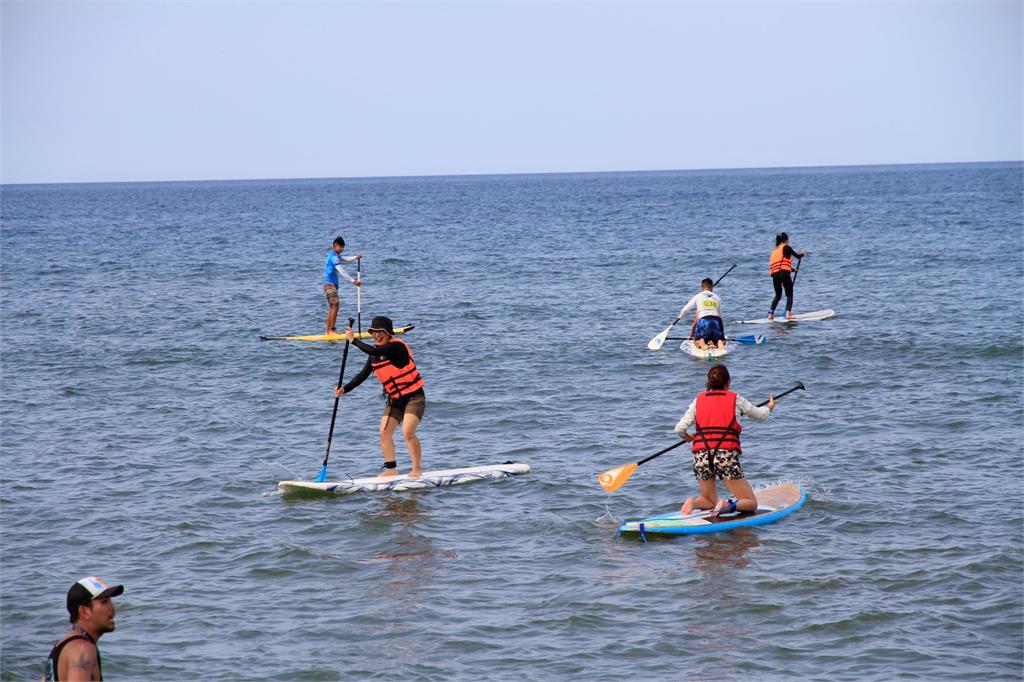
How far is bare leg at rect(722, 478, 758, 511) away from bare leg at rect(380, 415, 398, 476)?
4237 millimetres

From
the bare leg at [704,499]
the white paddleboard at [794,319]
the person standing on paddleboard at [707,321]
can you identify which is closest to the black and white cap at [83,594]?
the bare leg at [704,499]

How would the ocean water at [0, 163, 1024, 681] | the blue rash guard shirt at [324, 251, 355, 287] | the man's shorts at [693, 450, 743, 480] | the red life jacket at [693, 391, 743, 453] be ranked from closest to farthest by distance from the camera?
1. the ocean water at [0, 163, 1024, 681]
2. the red life jacket at [693, 391, 743, 453]
3. the man's shorts at [693, 450, 743, 480]
4. the blue rash guard shirt at [324, 251, 355, 287]

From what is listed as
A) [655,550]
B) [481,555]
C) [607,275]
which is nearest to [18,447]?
[481,555]

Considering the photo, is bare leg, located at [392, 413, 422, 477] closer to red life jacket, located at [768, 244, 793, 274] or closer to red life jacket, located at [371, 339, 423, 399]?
red life jacket, located at [371, 339, 423, 399]

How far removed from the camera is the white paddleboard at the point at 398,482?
13.9 meters

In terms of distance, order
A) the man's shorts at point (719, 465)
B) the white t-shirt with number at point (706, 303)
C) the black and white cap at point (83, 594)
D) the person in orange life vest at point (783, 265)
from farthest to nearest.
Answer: the person in orange life vest at point (783, 265), the white t-shirt with number at point (706, 303), the man's shorts at point (719, 465), the black and white cap at point (83, 594)

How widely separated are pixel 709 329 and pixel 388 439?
32.2ft

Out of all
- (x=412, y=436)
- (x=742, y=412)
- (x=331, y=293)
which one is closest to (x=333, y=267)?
(x=331, y=293)

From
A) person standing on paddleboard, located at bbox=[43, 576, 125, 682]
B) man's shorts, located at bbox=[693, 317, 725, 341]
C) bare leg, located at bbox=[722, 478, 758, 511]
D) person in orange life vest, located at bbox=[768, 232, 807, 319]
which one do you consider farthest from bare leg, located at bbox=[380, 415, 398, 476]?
person in orange life vest, located at bbox=[768, 232, 807, 319]

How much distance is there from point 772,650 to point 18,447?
1161cm

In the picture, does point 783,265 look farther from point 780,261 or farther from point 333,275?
point 333,275

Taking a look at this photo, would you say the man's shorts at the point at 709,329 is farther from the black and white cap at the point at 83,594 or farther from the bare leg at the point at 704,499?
the black and white cap at the point at 83,594

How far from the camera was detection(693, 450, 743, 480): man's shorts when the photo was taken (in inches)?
464

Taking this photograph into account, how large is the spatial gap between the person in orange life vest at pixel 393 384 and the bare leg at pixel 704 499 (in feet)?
11.2
